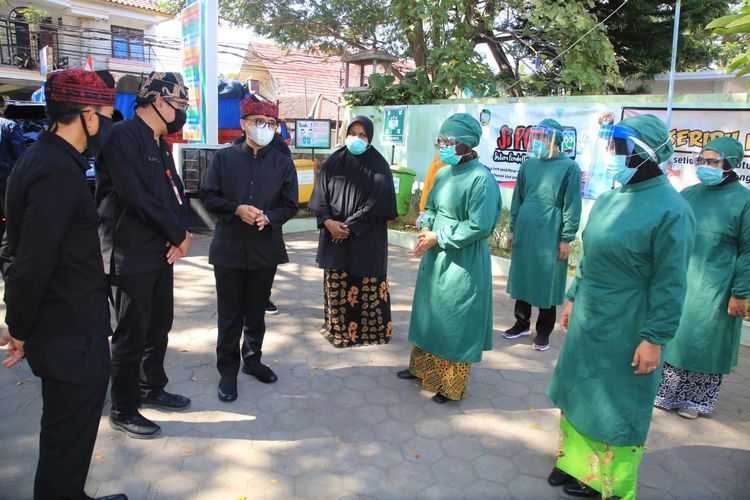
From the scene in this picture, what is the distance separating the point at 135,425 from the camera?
10.3 feet

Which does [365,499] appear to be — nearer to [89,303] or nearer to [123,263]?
[89,303]

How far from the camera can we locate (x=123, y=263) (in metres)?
2.94

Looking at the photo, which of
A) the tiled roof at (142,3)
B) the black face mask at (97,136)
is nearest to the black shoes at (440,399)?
the black face mask at (97,136)

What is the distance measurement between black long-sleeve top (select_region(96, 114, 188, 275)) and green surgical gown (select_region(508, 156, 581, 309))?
3001mm

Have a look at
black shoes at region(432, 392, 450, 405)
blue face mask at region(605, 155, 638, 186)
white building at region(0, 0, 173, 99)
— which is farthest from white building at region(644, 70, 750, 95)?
white building at region(0, 0, 173, 99)

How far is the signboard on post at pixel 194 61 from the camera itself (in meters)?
8.41

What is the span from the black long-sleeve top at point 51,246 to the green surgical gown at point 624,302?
7.32 feet

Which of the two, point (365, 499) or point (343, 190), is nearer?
point (365, 499)

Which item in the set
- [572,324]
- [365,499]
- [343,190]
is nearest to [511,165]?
[343,190]

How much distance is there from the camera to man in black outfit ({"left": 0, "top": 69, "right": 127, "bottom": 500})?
6.64 feet

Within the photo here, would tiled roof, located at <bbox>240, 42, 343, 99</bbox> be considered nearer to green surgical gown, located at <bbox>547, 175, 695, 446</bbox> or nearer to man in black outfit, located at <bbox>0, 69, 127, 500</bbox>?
man in black outfit, located at <bbox>0, 69, 127, 500</bbox>

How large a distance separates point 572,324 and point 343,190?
2310 mm

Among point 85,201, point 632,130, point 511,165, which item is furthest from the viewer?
point 511,165

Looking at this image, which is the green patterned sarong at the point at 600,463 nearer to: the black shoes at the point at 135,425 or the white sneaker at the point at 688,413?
the white sneaker at the point at 688,413
